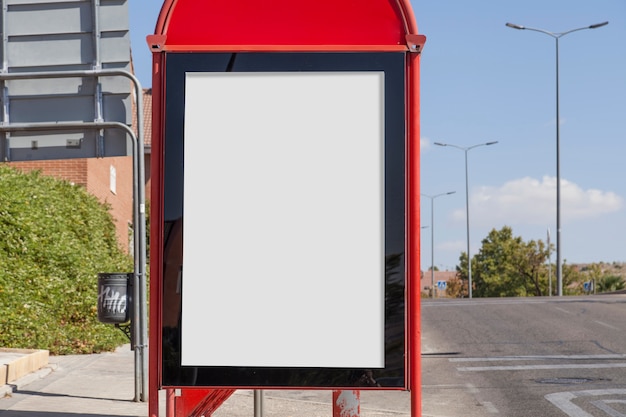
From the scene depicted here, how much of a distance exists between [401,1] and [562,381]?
380 inches

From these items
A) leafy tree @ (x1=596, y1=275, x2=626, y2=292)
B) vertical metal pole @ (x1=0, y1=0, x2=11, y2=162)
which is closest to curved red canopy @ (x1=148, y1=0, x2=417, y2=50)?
vertical metal pole @ (x1=0, y1=0, x2=11, y2=162)

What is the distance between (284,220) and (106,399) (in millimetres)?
6795

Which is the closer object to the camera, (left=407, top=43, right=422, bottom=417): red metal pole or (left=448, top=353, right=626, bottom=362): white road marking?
(left=407, top=43, right=422, bottom=417): red metal pole

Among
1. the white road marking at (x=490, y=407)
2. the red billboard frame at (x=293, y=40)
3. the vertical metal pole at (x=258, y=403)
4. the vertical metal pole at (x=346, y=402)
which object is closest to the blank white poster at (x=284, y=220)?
the red billboard frame at (x=293, y=40)

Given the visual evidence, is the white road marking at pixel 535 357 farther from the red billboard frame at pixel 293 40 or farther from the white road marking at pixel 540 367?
the red billboard frame at pixel 293 40

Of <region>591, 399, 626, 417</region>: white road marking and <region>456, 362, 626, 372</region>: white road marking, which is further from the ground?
<region>591, 399, 626, 417</region>: white road marking

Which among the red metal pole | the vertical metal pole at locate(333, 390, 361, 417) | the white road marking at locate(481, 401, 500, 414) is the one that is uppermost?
the red metal pole

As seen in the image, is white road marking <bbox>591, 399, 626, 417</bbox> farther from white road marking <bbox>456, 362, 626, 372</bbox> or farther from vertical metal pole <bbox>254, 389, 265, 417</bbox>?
vertical metal pole <bbox>254, 389, 265, 417</bbox>

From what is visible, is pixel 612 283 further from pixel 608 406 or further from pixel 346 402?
pixel 346 402

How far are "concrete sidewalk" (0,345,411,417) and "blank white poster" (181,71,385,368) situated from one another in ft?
16.7

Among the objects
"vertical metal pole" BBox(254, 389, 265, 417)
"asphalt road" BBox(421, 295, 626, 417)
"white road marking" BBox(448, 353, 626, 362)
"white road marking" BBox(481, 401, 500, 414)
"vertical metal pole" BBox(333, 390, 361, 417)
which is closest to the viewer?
"vertical metal pole" BBox(333, 390, 361, 417)

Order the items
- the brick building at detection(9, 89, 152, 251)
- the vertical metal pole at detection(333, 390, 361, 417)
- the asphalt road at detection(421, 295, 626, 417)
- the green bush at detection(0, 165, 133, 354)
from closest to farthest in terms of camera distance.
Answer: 1. the vertical metal pole at detection(333, 390, 361, 417)
2. the asphalt road at detection(421, 295, 626, 417)
3. the green bush at detection(0, 165, 133, 354)
4. the brick building at detection(9, 89, 152, 251)

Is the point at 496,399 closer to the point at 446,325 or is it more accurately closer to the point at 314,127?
the point at 314,127

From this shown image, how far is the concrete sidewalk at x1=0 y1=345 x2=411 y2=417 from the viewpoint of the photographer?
9586 mm
